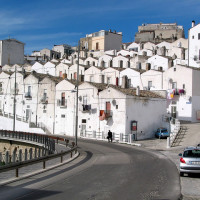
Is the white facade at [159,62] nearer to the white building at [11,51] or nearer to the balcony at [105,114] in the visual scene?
the balcony at [105,114]

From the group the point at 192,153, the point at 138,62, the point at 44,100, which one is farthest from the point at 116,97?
the point at 192,153

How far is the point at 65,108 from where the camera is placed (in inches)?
1905

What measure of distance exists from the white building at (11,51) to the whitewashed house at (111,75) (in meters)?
36.5

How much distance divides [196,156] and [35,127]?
3824 cm

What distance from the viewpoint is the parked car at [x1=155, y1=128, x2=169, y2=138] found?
4156 centimetres

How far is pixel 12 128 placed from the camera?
52250 millimetres

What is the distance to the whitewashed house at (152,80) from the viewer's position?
49.7m

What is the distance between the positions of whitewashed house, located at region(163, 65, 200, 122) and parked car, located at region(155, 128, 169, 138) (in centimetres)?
546

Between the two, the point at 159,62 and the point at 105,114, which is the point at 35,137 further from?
the point at 159,62

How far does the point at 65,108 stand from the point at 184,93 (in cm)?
1734

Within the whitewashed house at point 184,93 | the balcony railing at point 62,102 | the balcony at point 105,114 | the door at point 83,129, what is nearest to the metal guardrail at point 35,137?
the balcony at point 105,114

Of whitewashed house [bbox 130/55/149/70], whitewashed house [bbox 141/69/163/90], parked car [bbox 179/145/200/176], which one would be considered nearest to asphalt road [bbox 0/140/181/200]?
parked car [bbox 179/145/200/176]

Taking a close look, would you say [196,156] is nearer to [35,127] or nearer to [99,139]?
[99,139]

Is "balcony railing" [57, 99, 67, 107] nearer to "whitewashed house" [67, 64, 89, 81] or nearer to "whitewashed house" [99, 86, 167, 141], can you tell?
"whitewashed house" [99, 86, 167, 141]
